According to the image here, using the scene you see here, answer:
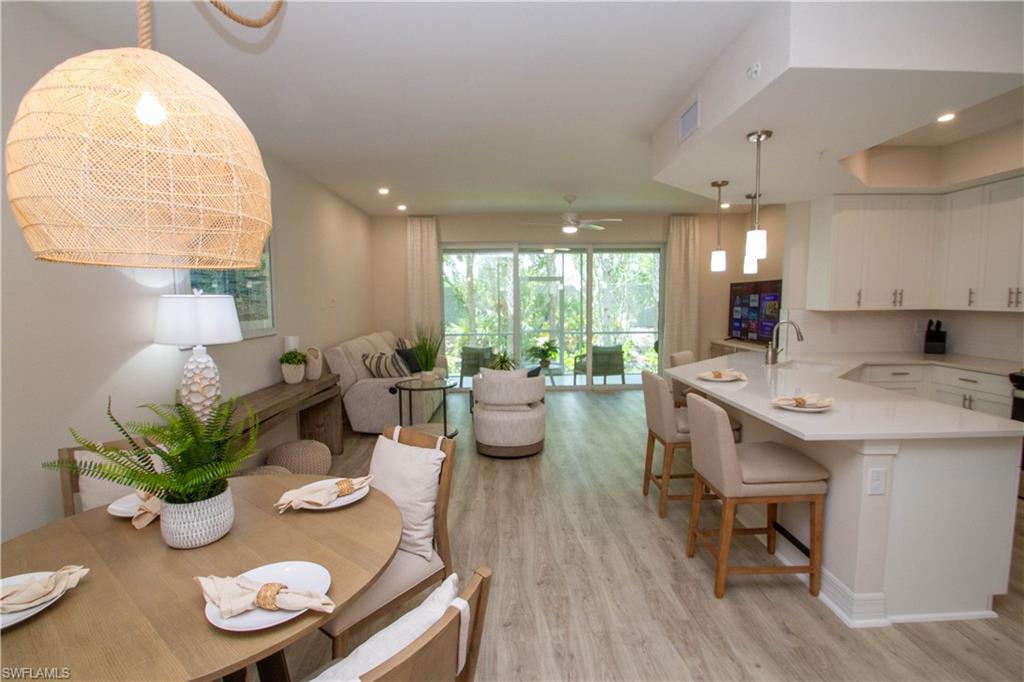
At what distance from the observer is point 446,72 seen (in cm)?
243

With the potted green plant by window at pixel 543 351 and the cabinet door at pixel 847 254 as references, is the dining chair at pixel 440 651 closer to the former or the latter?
the cabinet door at pixel 847 254

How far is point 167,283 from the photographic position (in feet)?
8.62

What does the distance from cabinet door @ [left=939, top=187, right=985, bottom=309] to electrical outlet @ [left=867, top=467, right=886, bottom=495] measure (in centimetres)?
301

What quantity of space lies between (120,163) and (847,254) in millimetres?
4921

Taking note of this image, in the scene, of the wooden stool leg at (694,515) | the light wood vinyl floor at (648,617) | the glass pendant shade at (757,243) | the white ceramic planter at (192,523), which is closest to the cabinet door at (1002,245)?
the light wood vinyl floor at (648,617)

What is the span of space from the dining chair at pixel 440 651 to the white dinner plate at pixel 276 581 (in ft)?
0.66

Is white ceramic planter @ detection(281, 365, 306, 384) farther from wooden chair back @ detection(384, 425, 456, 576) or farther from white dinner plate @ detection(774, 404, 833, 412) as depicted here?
white dinner plate @ detection(774, 404, 833, 412)

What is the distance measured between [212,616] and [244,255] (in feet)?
2.77

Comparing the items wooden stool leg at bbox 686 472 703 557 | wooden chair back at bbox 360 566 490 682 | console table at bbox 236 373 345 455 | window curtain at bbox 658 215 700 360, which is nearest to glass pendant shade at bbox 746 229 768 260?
wooden stool leg at bbox 686 472 703 557

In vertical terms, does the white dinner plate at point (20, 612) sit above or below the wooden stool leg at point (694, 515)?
above

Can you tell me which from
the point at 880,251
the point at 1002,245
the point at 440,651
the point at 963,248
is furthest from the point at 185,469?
the point at 963,248

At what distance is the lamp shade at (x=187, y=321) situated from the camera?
7.66ft

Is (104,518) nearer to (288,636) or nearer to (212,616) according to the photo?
(212,616)

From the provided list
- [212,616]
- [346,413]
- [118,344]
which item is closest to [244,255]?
[212,616]
